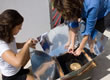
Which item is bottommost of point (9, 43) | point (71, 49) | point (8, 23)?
point (71, 49)

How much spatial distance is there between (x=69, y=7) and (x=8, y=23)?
368 mm

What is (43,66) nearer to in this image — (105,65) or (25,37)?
(25,37)

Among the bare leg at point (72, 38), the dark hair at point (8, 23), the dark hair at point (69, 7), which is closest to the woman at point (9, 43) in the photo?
the dark hair at point (8, 23)

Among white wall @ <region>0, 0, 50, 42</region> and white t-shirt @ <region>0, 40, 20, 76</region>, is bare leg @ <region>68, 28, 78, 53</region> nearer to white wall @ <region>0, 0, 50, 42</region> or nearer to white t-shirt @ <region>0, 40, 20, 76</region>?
white wall @ <region>0, 0, 50, 42</region>

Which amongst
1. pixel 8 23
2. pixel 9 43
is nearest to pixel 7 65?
pixel 9 43

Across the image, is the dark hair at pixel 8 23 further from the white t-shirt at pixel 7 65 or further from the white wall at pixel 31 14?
the white wall at pixel 31 14

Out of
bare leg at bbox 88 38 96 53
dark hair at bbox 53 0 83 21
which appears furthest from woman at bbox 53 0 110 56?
bare leg at bbox 88 38 96 53

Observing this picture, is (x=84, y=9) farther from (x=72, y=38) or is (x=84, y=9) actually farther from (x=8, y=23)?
(x=8, y=23)

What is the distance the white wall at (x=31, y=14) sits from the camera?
110 cm

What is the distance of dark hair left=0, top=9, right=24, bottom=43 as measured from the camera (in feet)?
Result: 2.52

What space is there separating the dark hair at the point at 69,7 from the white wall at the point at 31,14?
1.36 feet

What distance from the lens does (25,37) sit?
131 cm

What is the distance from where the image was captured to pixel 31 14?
1202 mm

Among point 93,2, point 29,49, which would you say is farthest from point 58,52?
point 93,2
